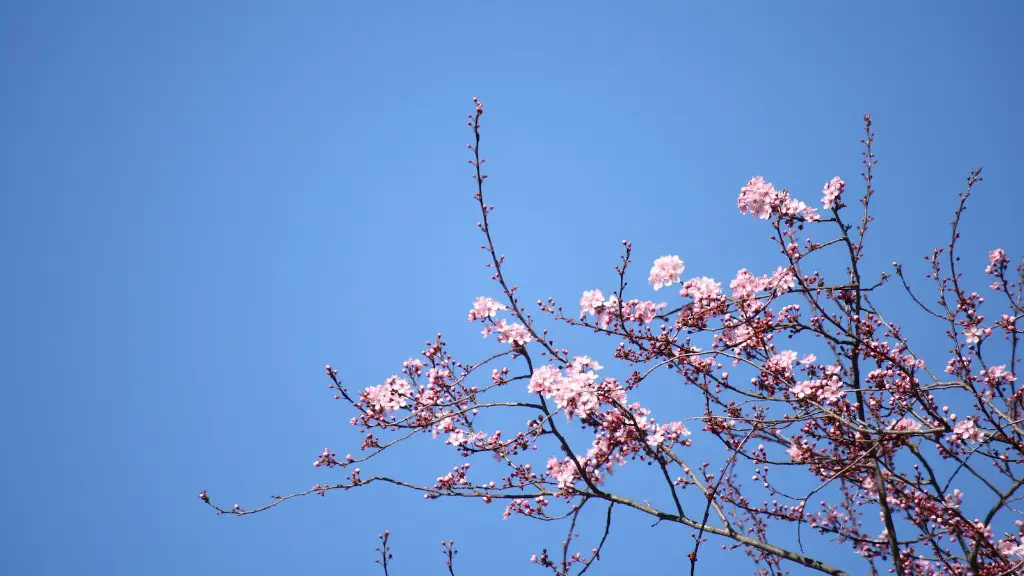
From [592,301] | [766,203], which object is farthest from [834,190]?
[592,301]

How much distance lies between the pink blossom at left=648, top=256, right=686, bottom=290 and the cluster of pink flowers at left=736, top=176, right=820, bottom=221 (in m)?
0.60

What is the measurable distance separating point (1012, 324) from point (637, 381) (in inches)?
133

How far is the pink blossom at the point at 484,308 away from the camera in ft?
16.6

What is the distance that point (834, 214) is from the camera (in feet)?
13.7

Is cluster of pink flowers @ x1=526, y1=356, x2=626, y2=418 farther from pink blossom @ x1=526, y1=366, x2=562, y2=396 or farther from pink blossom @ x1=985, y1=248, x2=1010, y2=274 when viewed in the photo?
pink blossom @ x1=985, y1=248, x2=1010, y2=274

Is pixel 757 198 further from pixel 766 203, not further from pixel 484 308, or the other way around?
pixel 484 308

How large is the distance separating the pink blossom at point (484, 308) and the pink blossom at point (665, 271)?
117cm

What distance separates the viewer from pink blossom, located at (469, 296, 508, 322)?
5051mm

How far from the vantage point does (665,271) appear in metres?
5.00

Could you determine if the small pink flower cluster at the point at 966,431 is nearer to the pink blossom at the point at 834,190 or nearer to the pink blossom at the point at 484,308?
the pink blossom at the point at 834,190

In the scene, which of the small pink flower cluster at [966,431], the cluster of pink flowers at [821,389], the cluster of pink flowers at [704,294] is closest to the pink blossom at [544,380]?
the cluster of pink flowers at [704,294]

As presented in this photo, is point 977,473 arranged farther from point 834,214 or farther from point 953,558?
point 834,214

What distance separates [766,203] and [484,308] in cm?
218

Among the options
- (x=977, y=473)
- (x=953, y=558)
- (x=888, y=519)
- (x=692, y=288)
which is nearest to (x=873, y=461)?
(x=888, y=519)
